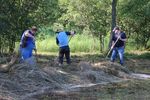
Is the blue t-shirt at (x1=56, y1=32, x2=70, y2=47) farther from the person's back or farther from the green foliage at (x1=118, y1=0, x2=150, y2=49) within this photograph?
the green foliage at (x1=118, y1=0, x2=150, y2=49)

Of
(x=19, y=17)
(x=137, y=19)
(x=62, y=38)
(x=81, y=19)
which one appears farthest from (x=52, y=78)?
(x=81, y=19)

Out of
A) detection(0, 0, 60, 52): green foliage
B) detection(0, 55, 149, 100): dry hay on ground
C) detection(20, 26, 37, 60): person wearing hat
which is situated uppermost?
detection(0, 0, 60, 52): green foliage

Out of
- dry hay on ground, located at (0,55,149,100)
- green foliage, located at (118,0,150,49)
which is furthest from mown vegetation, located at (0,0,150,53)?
dry hay on ground, located at (0,55,149,100)

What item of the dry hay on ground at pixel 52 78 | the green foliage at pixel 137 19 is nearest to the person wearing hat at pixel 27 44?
the dry hay on ground at pixel 52 78

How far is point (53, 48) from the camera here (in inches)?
1444

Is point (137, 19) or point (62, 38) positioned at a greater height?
point (137, 19)

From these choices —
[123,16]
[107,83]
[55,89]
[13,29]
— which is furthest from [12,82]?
[123,16]

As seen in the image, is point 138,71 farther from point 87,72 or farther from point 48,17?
point 48,17

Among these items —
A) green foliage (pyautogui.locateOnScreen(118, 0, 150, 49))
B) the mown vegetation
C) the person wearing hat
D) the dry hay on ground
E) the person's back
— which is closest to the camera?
the dry hay on ground

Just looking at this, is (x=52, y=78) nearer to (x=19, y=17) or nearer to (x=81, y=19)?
(x=19, y=17)

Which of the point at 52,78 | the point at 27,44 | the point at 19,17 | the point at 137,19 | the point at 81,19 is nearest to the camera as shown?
the point at 52,78

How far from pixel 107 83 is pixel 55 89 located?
2766 mm

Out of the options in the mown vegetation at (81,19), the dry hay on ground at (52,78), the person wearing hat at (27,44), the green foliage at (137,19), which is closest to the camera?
the dry hay on ground at (52,78)

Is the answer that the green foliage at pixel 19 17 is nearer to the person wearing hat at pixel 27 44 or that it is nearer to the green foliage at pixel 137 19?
the green foliage at pixel 137 19
